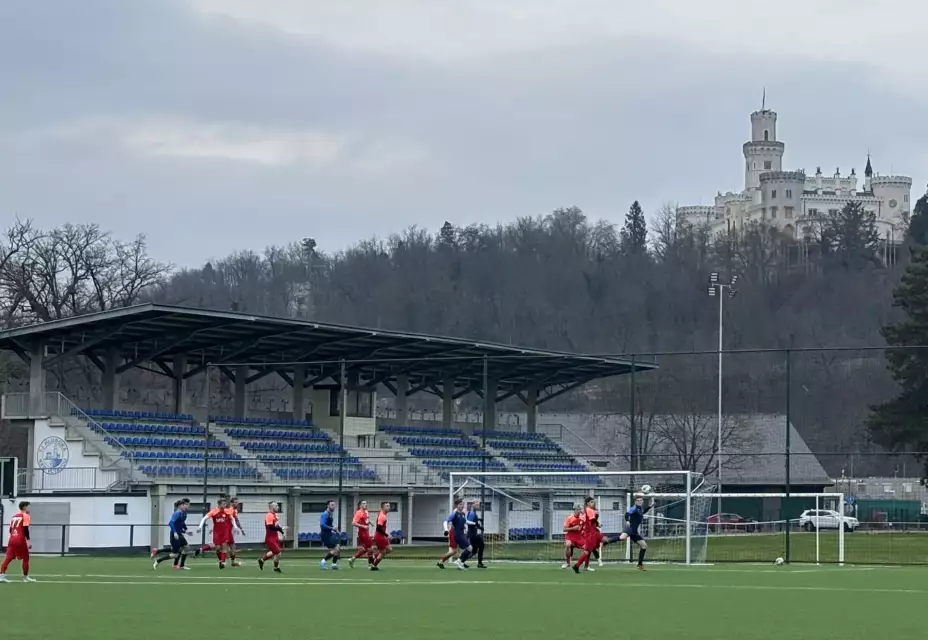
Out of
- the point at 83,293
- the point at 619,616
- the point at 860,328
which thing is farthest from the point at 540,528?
the point at 860,328

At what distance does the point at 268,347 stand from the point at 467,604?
36.7m

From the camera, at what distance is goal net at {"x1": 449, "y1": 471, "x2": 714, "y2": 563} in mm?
36906

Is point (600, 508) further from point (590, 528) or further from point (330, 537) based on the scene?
Answer: point (590, 528)

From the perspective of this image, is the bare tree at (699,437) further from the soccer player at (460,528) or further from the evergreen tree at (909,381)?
the soccer player at (460,528)

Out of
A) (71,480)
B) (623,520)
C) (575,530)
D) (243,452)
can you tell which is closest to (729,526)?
(623,520)

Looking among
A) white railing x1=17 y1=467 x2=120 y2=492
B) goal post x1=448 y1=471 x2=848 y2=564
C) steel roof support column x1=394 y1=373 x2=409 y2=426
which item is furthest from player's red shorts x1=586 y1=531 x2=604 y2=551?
steel roof support column x1=394 y1=373 x2=409 y2=426

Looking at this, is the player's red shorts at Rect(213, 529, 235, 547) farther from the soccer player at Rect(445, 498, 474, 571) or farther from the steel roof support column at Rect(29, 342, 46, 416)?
the steel roof support column at Rect(29, 342, 46, 416)

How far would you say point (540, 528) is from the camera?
40.9 meters

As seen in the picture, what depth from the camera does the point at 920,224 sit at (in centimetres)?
13788

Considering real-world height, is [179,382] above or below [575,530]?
above

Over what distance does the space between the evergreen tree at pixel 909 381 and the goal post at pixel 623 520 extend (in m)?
11.9

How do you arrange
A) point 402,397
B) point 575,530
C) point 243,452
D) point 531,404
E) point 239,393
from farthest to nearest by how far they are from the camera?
point 531,404 → point 402,397 → point 239,393 → point 243,452 → point 575,530

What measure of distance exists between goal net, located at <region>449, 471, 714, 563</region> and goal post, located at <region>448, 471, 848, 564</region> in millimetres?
25

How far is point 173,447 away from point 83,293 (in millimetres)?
24954
